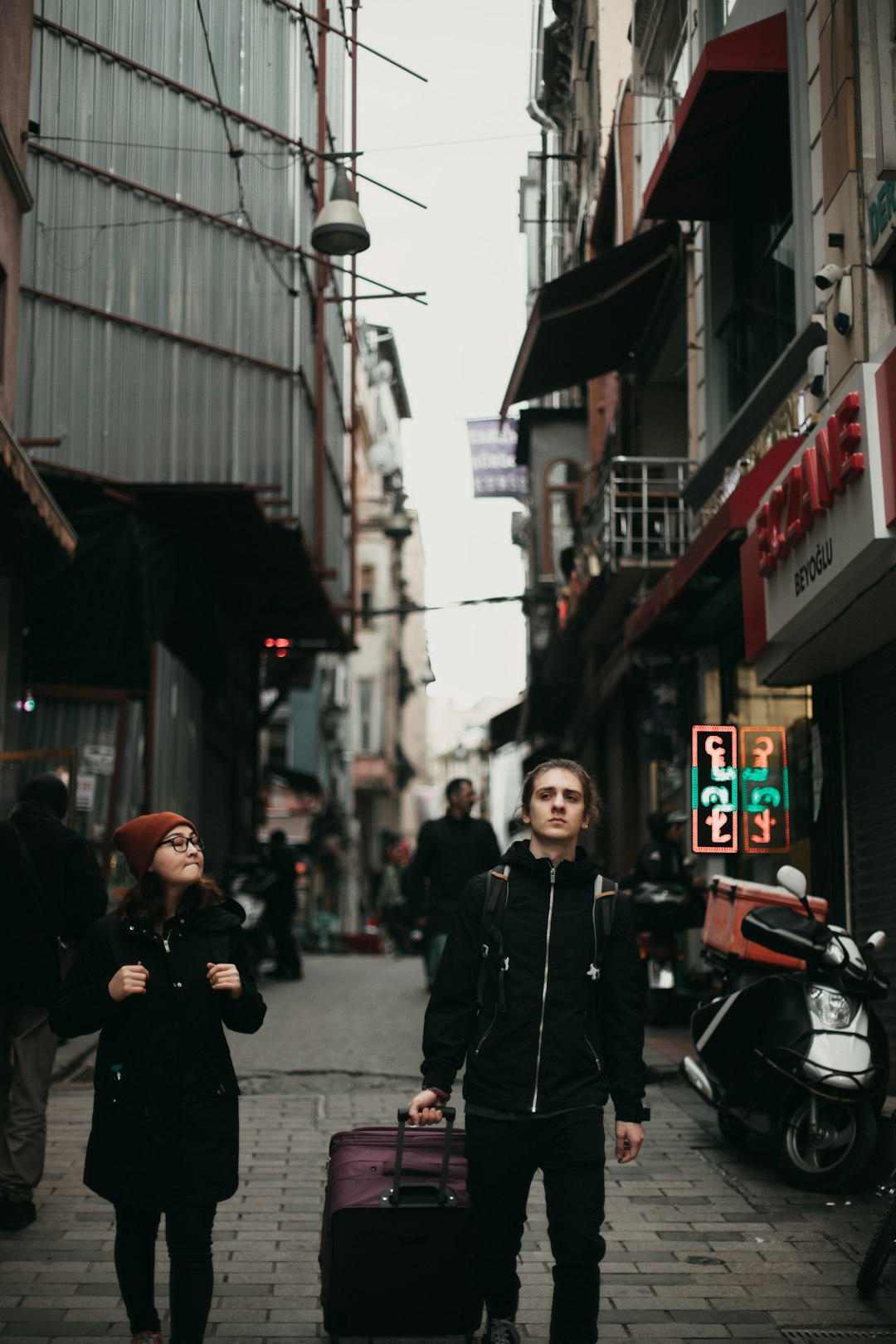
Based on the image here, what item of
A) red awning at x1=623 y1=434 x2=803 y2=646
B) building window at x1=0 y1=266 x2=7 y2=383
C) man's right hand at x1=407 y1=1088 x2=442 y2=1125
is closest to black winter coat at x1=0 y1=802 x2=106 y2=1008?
man's right hand at x1=407 y1=1088 x2=442 y2=1125

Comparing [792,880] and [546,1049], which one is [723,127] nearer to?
[792,880]

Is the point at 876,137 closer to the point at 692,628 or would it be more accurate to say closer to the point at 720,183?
the point at 720,183

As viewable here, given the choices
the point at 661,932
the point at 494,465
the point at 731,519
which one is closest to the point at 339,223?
the point at 731,519

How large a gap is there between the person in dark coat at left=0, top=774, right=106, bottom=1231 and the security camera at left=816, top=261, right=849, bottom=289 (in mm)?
5185

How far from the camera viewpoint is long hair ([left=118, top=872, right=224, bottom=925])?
Answer: 460 cm

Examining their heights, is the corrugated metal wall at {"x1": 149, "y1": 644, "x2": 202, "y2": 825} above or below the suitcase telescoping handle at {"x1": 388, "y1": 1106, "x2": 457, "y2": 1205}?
above

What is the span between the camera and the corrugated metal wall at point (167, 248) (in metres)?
14.6

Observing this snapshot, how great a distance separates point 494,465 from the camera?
35438 mm

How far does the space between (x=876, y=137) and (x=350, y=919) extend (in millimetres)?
50190

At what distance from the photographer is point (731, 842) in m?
11.1

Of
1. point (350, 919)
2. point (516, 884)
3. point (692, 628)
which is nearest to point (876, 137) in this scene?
point (692, 628)

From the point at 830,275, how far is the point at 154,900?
5.97m

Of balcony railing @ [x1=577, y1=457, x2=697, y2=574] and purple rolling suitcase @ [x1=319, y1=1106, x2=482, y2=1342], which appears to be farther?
balcony railing @ [x1=577, y1=457, x2=697, y2=574]

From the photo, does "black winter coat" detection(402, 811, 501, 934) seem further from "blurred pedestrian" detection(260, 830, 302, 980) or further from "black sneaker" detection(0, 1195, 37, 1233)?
"blurred pedestrian" detection(260, 830, 302, 980)
